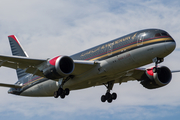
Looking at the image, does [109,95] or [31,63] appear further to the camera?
[109,95]

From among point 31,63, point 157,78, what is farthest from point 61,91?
point 157,78

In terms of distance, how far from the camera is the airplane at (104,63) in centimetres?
2775

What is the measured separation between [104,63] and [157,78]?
9.32m

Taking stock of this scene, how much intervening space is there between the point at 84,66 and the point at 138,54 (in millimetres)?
5579

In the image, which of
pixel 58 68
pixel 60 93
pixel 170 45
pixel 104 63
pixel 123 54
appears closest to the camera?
pixel 170 45

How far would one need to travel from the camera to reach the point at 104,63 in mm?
29609

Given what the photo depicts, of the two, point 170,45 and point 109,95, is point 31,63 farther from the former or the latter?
point 170,45

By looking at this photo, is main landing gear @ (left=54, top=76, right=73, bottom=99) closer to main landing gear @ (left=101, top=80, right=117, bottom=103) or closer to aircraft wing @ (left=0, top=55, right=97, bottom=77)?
aircraft wing @ (left=0, top=55, right=97, bottom=77)

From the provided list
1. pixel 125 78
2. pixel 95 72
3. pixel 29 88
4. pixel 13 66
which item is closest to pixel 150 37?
pixel 95 72

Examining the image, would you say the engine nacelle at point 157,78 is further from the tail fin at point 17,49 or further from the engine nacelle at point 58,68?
the tail fin at point 17,49

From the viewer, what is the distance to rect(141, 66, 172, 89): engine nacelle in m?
36.0

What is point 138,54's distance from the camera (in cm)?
2794

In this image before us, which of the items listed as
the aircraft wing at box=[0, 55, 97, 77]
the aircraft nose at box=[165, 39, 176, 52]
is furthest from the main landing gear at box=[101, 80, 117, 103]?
the aircraft nose at box=[165, 39, 176, 52]

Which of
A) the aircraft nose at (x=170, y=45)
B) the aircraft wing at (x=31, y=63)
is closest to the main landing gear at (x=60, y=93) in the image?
the aircraft wing at (x=31, y=63)
